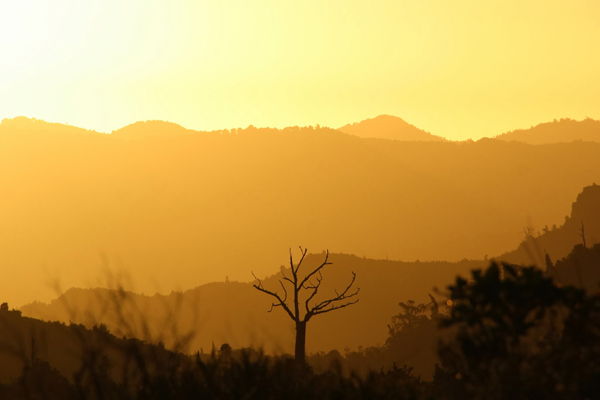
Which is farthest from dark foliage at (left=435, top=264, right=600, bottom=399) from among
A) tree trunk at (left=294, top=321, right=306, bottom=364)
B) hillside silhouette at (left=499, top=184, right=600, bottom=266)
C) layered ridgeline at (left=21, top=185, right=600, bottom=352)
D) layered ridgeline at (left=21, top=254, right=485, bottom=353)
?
layered ridgeline at (left=21, top=254, right=485, bottom=353)

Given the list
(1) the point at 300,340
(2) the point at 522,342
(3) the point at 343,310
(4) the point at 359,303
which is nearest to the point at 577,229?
(4) the point at 359,303

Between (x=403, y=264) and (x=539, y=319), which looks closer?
(x=539, y=319)

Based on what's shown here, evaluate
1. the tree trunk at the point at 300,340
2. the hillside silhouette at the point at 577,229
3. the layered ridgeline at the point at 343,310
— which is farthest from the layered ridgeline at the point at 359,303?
the tree trunk at the point at 300,340

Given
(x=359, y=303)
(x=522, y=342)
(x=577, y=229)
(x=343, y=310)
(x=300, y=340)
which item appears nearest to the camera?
(x=522, y=342)

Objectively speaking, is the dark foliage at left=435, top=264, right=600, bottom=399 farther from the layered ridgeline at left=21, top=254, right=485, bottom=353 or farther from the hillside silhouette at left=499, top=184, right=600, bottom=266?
the layered ridgeline at left=21, top=254, right=485, bottom=353

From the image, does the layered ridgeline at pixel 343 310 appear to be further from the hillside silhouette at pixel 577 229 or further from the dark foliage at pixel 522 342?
the dark foliage at pixel 522 342

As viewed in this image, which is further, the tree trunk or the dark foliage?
the tree trunk

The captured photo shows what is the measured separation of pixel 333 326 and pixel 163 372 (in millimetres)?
169178

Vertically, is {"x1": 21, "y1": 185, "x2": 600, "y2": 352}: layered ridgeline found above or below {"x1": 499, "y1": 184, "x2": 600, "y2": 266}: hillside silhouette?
below

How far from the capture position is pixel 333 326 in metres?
181

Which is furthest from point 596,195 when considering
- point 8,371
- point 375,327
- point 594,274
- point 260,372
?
point 260,372

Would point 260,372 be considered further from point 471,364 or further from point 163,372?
point 471,364

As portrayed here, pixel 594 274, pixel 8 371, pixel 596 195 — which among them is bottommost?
pixel 8 371

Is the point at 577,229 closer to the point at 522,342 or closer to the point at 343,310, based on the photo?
the point at 343,310
